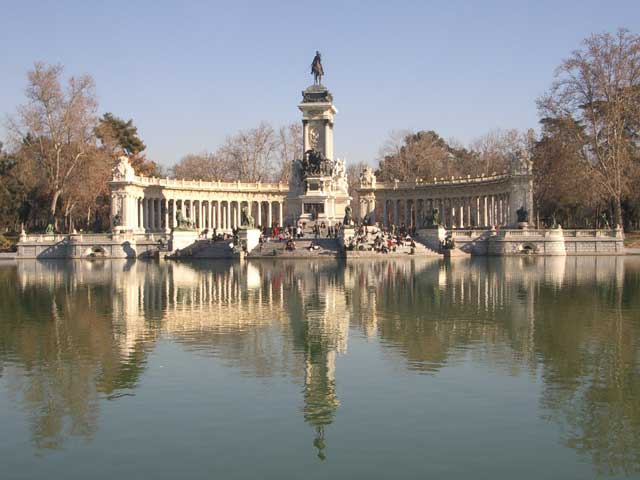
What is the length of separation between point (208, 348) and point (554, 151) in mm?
59095

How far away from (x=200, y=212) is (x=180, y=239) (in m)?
28.0

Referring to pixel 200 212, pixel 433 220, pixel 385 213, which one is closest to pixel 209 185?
pixel 200 212

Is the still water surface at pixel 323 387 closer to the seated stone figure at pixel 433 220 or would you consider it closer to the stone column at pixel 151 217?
the seated stone figure at pixel 433 220

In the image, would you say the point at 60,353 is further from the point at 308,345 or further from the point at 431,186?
the point at 431,186

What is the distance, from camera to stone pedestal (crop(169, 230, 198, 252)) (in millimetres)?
57719

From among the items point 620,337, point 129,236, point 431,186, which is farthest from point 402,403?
point 431,186

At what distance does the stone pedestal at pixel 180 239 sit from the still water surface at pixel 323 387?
31183 millimetres

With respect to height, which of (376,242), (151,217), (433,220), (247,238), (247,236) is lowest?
(376,242)

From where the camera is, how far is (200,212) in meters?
85.9

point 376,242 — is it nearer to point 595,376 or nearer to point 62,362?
point 62,362

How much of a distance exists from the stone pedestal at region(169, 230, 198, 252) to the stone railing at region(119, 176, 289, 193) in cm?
1900

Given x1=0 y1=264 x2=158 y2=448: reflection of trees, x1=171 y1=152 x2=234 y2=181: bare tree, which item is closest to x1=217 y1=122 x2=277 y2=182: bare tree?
x1=171 y1=152 x2=234 y2=181: bare tree

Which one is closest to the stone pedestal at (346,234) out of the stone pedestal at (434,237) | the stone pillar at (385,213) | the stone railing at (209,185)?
the stone pedestal at (434,237)

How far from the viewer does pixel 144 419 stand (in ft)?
37.7
